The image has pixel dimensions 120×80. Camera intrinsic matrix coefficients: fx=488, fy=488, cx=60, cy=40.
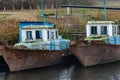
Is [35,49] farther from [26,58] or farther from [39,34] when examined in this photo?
[39,34]

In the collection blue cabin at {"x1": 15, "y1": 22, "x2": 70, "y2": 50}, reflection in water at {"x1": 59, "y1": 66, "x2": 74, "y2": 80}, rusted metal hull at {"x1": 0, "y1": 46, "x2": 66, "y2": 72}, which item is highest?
blue cabin at {"x1": 15, "y1": 22, "x2": 70, "y2": 50}

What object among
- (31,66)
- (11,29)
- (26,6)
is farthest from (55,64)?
(26,6)

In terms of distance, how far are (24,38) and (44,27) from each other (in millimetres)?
2087

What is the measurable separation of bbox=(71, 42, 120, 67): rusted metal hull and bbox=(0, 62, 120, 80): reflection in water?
0.66 m

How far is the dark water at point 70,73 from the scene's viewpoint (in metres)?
38.4

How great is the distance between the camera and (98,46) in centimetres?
4244

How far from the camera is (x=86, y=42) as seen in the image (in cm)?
4228

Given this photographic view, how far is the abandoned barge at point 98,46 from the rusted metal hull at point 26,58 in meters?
2.26

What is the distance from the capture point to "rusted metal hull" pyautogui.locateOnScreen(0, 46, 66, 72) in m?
40.3

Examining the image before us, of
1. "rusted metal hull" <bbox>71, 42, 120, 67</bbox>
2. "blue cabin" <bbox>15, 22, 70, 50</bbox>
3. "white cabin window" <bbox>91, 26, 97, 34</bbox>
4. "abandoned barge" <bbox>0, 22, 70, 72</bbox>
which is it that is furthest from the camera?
"white cabin window" <bbox>91, 26, 97, 34</bbox>

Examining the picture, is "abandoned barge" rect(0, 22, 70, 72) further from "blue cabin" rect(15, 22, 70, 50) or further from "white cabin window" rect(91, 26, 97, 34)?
"white cabin window" rect(91, 26, 97, 34)

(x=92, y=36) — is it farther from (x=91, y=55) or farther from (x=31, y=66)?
(x=31, y=66)

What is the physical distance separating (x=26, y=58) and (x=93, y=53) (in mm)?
Result: 5916

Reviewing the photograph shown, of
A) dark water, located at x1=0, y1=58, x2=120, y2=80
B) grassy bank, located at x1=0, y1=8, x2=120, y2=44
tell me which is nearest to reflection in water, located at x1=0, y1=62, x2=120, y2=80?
dark water, located at x1=0, y1=58, x2=120, y2=80
